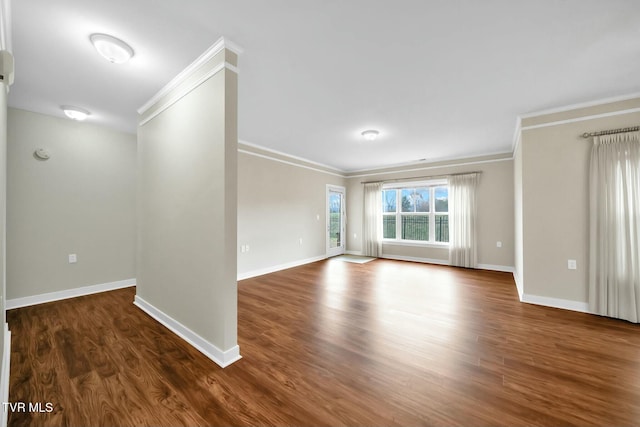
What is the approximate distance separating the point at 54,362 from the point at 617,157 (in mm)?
6052

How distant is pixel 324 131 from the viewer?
411 cm

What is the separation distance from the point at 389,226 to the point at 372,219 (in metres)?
0.53

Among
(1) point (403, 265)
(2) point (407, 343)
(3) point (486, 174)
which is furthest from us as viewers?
(1) point (403, 265)

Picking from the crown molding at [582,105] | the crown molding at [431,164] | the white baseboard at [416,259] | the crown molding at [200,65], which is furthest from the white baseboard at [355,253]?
the crown molding at [200,65]

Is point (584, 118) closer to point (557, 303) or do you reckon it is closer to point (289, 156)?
point (557, 303)

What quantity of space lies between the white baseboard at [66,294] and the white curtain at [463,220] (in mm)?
6678

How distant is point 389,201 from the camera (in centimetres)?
709

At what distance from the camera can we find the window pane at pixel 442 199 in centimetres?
621

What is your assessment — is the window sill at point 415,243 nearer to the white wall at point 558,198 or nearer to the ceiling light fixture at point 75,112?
the white wall at point 558,198

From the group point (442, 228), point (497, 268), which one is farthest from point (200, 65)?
point (497, 268)

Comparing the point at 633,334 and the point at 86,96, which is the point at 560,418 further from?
the point at 86,96

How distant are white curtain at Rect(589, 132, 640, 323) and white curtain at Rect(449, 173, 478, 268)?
→ 262 cm

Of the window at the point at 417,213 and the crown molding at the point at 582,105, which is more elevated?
the crown molding at the point at 582,105

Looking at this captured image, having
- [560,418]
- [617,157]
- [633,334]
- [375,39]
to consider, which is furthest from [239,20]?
[633,334]
